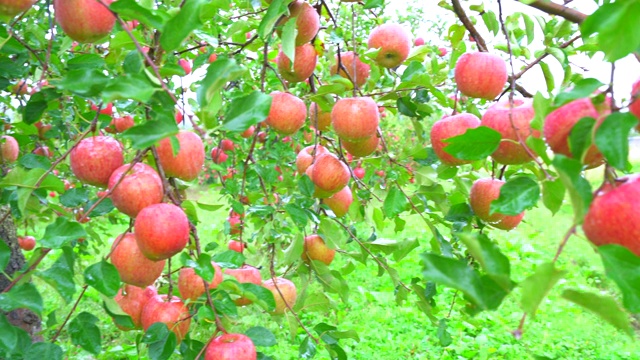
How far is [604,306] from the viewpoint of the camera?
1.54 feet

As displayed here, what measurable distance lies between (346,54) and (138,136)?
3.14 feet

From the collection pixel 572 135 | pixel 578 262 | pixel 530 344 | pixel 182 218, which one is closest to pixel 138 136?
pixel 182 218

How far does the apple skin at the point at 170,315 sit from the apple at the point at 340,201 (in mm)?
613

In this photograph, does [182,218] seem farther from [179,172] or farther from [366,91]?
[366,91]

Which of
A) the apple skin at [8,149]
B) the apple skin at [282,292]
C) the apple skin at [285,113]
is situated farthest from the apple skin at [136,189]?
the apple skin at [8,149]

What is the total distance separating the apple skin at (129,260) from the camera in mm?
878

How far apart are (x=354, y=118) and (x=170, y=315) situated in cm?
55

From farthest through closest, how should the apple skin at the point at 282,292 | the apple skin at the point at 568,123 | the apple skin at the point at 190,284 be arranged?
1. the apple skin at the point at 282,292
2. the apple skin at the point at 190,284
3. the apple skin at the point at 568,123

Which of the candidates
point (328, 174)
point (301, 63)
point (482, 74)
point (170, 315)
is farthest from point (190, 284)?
point (482, 74)

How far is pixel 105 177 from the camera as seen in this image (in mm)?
888

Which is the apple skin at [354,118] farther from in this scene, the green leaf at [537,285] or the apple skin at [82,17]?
the green leaf at [537,285]

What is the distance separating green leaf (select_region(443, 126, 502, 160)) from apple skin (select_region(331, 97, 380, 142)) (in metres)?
0.51

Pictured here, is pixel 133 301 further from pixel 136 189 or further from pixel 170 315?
pixel 136 189

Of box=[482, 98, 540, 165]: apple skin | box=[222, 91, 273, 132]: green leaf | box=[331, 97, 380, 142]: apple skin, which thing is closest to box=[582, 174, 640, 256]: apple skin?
box=[482, 98, 540, 165]: apple skin
